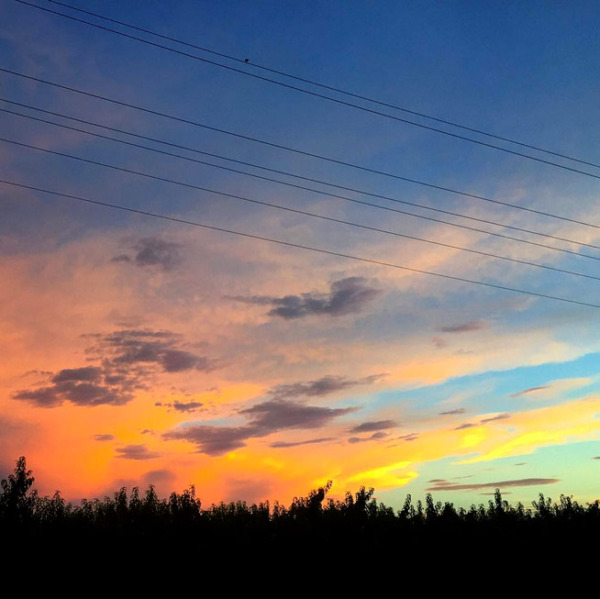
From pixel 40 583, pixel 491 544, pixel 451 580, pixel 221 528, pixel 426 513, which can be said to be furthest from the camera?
pixel 426 513

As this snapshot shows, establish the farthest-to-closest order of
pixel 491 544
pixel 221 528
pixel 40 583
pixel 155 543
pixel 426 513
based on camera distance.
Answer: pixel 426 513 < pixel 491 544 < pixel 221 528 < pixel 155 543 < pixel 40 583

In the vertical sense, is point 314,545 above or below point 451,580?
above

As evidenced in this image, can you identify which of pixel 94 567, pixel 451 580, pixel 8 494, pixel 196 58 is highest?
pixel 196 58

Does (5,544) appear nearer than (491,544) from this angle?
Yes

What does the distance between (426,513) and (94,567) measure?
22100 millimetres

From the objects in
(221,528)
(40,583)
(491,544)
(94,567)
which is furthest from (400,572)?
(40,583)

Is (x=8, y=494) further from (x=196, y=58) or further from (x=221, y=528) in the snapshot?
(x=196, y=58)

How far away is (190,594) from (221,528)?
4.07 metres

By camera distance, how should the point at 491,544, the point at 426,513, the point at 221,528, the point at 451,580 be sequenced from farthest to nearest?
the point at 426,513 < the point at 491,544 < the point at 451,580 < the point at 221,528

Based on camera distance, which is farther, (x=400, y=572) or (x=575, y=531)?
(x=575, y=531)

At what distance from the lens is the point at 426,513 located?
3969cm

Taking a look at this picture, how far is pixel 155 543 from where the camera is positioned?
26484 mm

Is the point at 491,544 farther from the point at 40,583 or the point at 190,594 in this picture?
the point at 40,583

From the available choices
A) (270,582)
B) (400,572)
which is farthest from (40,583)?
(400,572)
